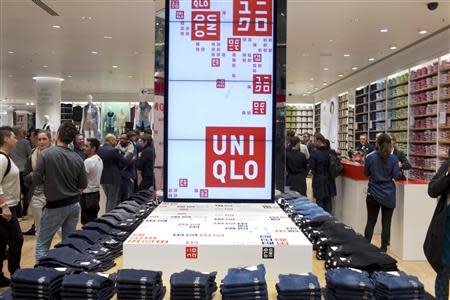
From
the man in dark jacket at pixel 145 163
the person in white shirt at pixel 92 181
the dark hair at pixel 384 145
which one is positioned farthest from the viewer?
the man in dark jacket at pixel 145 163

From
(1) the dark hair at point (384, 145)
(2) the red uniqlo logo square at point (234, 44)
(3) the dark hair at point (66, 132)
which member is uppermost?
(2) the red uniqlo logo square at point (234, 44)

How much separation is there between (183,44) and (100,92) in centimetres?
2260

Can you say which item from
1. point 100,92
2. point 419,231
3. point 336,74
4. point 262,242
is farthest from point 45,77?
point 262,242

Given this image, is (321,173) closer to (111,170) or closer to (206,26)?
(111,170)

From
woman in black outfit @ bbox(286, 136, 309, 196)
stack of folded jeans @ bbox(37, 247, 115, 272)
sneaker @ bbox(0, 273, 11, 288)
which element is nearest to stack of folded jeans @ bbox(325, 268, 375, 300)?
stack of folded jeans @ bbox(37, 247, 115, 272)

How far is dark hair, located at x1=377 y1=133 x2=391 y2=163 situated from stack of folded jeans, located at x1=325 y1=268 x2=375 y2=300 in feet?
14.3

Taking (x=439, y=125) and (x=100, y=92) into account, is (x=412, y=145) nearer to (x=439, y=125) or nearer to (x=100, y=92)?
(x=439, y=125)

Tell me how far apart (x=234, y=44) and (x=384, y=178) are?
3.68 meters

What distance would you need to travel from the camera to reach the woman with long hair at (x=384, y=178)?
5.96m

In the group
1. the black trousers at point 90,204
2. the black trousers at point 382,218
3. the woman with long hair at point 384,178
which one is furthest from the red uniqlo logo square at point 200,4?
the black trousers at point 90,204

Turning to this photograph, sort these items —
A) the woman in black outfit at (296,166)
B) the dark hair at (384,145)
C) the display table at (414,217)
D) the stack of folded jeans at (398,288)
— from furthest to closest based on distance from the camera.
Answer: the woman in black outfit at (296,166), the display table at (414,217), the dark hair at (384,145), the stack of folded jeans at (398,288)

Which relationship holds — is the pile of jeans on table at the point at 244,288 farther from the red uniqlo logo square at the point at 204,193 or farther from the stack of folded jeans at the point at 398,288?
the red uniqlo logo square at the point at 204,193

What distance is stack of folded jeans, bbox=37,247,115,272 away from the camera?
6.89ft

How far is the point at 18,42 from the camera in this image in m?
11.6
